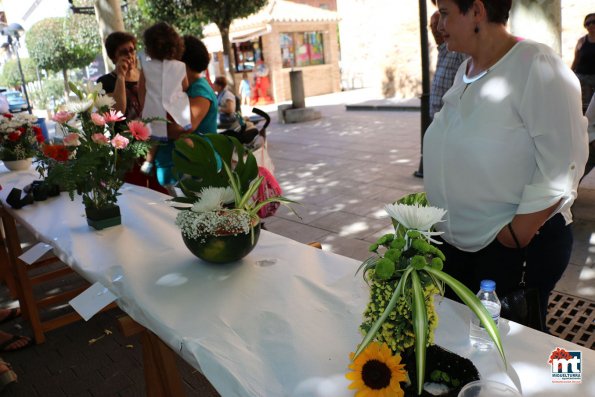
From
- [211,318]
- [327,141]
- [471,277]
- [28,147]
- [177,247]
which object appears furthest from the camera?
[327,141]

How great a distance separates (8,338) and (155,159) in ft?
4.61

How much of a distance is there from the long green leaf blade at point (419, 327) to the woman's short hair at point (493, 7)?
888 mm

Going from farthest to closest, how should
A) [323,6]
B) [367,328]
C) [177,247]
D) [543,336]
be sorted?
[323,6] → [177,247] → [543,336] → [367,328]

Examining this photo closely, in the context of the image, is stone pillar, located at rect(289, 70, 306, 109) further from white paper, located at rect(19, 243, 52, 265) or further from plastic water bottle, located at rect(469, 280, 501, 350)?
plastic water bottle, located at rect(469, 280, 501, 350)

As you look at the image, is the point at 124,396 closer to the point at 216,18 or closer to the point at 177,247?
the point at 177,247

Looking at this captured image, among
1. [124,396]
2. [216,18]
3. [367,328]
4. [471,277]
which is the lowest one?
[124,396]

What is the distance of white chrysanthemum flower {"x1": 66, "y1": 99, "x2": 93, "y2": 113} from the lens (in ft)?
7.18

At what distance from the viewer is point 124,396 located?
2418 millimetres

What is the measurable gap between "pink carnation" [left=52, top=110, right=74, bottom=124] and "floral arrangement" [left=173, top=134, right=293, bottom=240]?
2.27 feet

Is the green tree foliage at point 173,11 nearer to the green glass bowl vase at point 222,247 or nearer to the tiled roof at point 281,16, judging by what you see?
the green glass bowl vase at point 222,247

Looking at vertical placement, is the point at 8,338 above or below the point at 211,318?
below

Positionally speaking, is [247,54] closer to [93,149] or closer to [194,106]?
[194,106]

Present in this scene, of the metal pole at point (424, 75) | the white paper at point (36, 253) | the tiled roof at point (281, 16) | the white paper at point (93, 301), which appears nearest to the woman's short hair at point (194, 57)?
the white paper at point (36, 253)

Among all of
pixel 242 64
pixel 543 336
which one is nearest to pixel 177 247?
pixel 543 336
